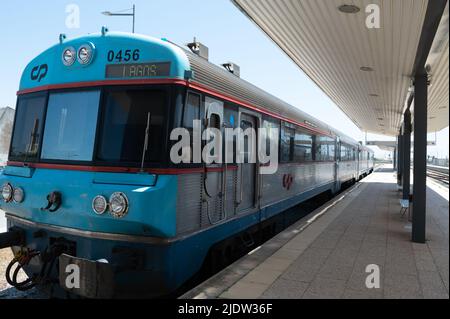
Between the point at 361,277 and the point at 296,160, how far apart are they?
178 inches

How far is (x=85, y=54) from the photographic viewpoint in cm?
463

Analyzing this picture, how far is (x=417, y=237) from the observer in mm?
7105

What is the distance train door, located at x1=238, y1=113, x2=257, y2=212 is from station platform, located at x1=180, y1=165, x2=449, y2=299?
786 millimetres

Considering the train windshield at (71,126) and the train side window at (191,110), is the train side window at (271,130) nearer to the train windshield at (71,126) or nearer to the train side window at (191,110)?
the train side window at (191,110)

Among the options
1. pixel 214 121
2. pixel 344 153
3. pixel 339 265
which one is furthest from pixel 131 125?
pixel 344 153

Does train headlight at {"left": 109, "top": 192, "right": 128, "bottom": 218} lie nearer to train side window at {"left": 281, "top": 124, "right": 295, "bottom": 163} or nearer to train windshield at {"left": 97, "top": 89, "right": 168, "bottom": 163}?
train windshield at {"left": 97, "top": 89, "right": 168, "bottom": 163}

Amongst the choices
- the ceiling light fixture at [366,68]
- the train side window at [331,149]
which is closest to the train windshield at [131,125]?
the ceiling light fixture at [366,68]

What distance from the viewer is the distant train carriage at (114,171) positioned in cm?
412

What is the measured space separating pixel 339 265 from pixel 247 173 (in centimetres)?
191

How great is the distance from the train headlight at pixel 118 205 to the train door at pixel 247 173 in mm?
2244

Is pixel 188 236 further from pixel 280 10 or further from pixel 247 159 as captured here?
pixel 280 10

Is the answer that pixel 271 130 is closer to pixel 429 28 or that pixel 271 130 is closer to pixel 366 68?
pixel 429 28

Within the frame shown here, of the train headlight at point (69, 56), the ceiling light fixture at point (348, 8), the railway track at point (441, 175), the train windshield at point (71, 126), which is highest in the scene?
the ceiling light fixture at point (348, 8)

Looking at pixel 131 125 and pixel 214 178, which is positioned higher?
pixel 131 125
